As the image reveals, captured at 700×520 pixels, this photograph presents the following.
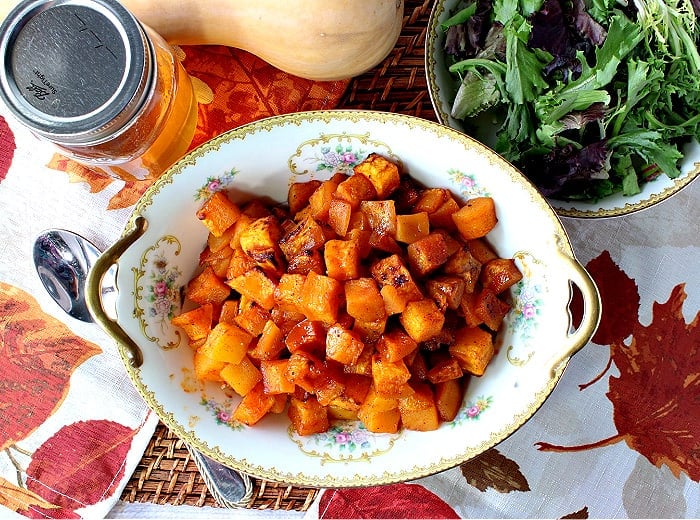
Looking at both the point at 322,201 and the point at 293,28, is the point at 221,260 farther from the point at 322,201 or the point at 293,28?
the point at 293,28

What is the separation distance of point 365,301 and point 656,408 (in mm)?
814

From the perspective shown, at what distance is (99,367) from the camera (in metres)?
1.55

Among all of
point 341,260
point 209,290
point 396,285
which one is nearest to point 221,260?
point 209,290

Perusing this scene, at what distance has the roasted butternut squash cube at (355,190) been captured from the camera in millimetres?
1287

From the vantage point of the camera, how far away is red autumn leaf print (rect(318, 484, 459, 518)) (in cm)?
155

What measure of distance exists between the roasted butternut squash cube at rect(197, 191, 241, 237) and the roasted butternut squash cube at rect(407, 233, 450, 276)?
1.18 ft

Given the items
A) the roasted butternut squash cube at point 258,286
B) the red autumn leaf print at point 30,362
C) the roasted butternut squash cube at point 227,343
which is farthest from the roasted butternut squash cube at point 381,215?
the red autumn leaf print at point 30,362

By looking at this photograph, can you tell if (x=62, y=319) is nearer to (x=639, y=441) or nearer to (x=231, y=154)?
(x=231, y=154)

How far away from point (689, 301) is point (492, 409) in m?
0.62

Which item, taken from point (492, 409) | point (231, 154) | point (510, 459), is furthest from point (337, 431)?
point (231, 154)

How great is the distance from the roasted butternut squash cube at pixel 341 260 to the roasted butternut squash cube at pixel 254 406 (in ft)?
0.91

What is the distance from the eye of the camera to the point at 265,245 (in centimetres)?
128

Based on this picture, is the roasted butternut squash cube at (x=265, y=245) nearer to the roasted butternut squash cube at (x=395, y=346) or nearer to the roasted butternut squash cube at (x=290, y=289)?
the roasted butternut squash cube at (x=290, y=289)

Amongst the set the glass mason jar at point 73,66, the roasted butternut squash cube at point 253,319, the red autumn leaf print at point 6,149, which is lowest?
the roasted butternut squash cube at point 253,319
